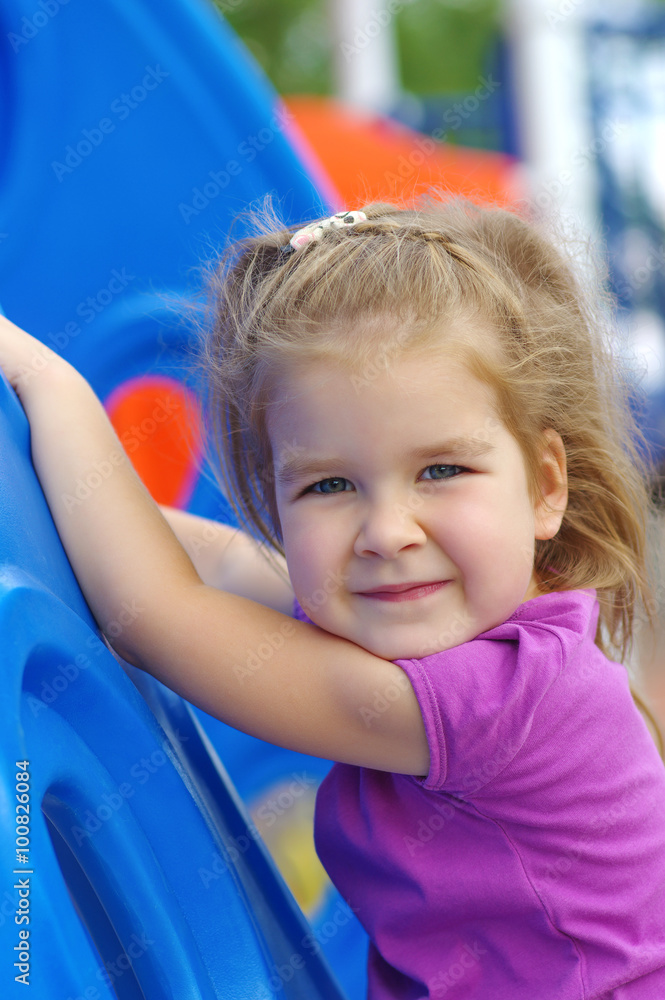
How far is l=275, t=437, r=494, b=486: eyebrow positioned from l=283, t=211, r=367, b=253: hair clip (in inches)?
9.6

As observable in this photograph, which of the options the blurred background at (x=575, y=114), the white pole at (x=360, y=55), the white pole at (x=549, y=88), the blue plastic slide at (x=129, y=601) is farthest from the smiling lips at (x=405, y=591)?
the white pole at (x=360, y=55)

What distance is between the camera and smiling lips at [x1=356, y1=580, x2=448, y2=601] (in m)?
0.93

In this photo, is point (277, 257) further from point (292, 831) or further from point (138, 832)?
point (292, 831)

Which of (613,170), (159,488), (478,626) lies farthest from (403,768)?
(613,170)

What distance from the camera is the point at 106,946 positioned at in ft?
2.99

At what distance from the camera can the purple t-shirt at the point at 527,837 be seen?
2.98 feet

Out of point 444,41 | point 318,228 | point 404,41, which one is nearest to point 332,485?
point 318,228

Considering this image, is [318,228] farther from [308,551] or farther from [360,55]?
[360,55]

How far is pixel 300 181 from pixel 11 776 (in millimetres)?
1171

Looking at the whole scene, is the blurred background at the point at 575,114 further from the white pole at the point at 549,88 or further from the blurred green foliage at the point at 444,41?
the blurred green foliage at the point at 444,41

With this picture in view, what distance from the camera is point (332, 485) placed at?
96 cm

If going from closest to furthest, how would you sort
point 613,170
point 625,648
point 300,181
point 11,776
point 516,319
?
point 11,776 < point 516,319 < point 625,648 < point 300,181 < point 613,170

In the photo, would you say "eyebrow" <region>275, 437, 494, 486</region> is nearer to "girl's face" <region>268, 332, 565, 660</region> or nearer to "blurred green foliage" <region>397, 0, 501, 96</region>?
Result: "girl's face" <region>268, 332, 565, 660</region>

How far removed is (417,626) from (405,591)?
3 centimetres
